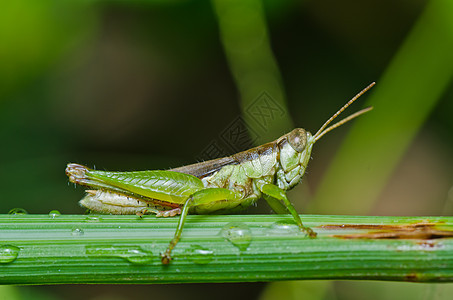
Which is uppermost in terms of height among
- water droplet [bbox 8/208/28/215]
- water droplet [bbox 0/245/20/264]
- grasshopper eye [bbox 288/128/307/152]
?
water droplet [bbox 8/208/28/215]

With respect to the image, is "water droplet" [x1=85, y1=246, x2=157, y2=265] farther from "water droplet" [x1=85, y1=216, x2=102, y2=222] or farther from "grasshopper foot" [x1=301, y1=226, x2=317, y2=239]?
"grasshopper foot" [x1=301, y1=226, x2=317, y2=239]

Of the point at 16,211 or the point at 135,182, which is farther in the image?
the point at 135,182

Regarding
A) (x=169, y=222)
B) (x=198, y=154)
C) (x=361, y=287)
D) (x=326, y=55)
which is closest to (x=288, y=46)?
(x=326, y=55)

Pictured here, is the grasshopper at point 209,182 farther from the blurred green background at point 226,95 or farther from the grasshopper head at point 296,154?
the blurred green background at point 226,95

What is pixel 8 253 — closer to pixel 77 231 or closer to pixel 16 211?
pixel 77 231

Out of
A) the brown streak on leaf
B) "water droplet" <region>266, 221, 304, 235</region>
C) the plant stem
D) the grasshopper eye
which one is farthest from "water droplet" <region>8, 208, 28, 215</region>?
the grasshopper eye

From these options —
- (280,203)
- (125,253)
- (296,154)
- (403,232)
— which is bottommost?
(403,232)

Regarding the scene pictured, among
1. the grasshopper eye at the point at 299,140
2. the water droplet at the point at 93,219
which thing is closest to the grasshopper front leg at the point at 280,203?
the grasshopper eye at the point at 299,140

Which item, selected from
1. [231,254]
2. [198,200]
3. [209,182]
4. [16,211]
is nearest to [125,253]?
[231,254]
